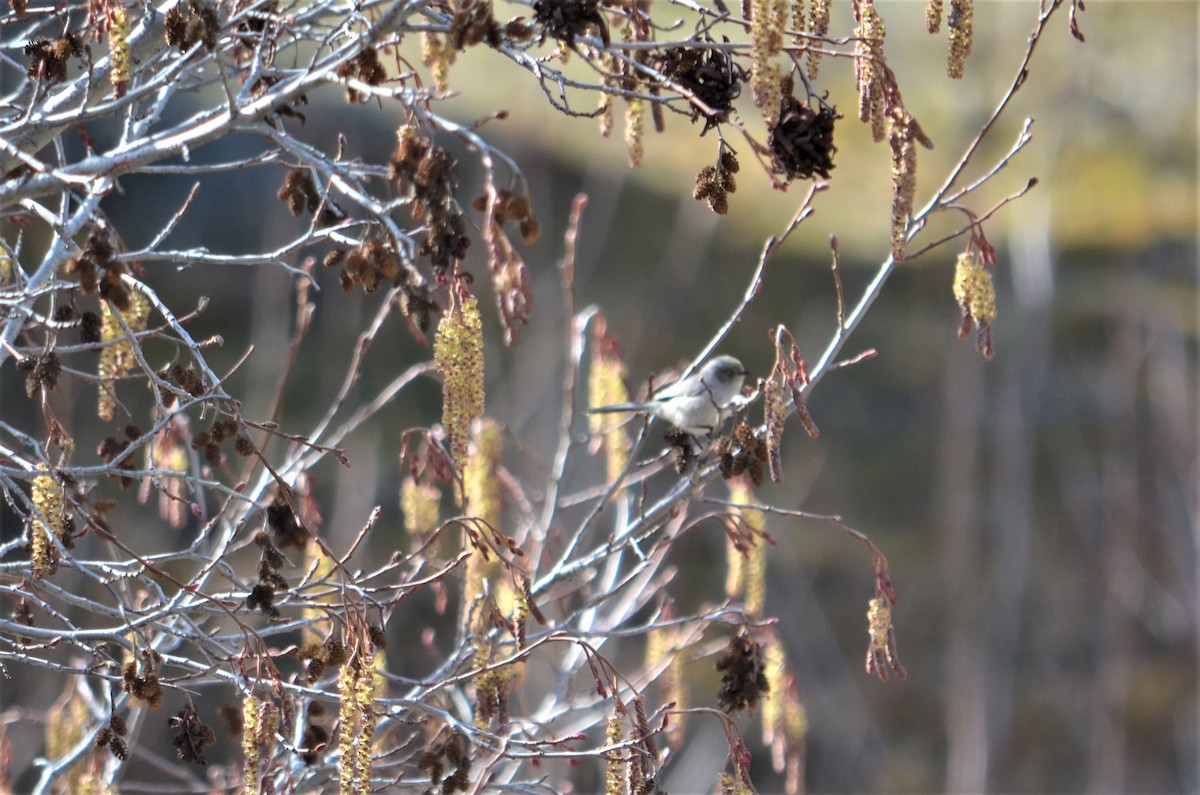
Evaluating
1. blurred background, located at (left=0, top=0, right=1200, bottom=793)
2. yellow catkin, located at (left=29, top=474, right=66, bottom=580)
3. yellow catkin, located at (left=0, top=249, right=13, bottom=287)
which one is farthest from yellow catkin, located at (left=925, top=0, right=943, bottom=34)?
blurred background, located at (left=0, top=0, right=1200, bottom=793)

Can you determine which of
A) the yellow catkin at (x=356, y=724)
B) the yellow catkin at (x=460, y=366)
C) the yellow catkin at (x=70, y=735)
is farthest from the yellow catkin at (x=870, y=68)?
the yellow catkin at (x=70, y=735)

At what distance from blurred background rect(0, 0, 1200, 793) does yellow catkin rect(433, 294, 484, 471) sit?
247 inches

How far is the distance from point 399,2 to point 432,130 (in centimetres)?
21

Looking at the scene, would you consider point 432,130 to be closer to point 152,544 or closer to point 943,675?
point 152,544

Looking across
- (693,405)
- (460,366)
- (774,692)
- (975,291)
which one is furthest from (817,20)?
(693,405)

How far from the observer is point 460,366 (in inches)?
75.3

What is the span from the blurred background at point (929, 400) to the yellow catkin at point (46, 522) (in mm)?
6179

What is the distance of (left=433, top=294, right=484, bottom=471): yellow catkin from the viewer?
1893 millimetres

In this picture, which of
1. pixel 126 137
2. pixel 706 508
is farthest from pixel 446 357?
pixel 706 508

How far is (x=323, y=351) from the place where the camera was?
9.75 m

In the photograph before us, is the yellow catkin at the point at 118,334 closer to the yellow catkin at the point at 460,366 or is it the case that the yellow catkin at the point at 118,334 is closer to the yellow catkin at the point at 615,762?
the yellow catkin at the point at 460,366

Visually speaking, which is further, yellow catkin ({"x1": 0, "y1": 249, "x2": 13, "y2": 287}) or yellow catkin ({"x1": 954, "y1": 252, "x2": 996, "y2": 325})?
yellow catkin ({"x1": 0, "y1": 249, "x2": 13, "y2": 287})

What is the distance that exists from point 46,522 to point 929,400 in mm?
10286

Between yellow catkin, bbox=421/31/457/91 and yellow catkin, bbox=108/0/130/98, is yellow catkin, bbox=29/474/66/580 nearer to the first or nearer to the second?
yellow catkin, bbox=108/0/130/98
